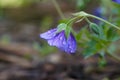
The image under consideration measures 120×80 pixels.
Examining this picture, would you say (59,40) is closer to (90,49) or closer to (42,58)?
(90,49)

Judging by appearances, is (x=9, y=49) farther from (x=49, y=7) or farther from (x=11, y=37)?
(x=49, y=7)

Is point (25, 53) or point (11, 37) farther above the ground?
point (11, 37)

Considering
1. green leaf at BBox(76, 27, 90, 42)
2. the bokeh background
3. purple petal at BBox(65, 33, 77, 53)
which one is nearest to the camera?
purple petal at BBox(65, 33, 77, 53)

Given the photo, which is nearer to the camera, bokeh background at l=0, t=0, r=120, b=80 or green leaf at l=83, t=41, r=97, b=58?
green leaf at l=83, t=41, r=97, b=58

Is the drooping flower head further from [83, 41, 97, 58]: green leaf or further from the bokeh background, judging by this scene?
the bokeh background

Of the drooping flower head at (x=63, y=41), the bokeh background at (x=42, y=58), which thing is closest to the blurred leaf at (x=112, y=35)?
the bokeh background at (x=42, y=58)

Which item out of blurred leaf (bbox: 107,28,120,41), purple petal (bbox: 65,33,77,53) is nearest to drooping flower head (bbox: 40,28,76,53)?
purple petal (bbox: 65,33,77,53)

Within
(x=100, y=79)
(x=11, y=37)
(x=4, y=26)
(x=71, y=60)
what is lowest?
(x=100, y=79)

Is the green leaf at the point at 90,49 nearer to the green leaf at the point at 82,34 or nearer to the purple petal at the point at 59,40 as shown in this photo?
the green leaf at the point at 82,34

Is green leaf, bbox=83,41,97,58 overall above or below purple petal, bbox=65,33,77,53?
above

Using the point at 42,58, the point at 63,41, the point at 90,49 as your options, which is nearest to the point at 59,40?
the point at 63,41

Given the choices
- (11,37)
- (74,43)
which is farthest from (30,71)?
→ (11,37)
